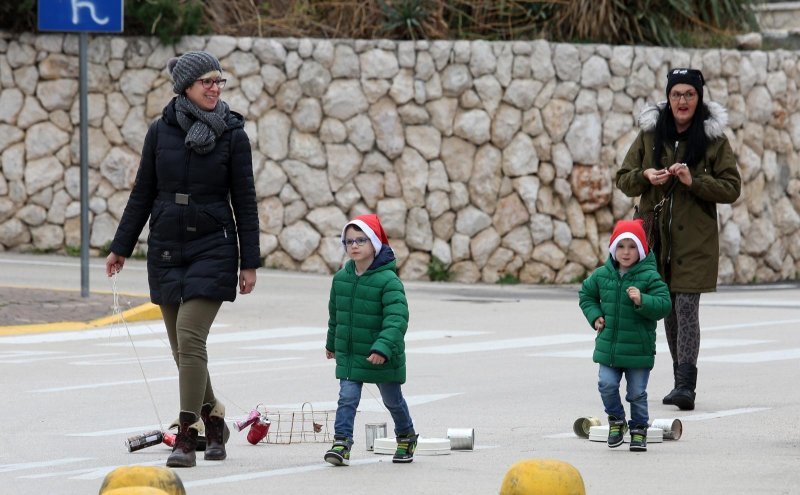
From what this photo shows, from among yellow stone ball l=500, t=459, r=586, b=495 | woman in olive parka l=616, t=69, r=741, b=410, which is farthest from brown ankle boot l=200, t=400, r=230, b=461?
woman in olive parka l=616, t=69, r=741, b=410

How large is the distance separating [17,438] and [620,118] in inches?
519

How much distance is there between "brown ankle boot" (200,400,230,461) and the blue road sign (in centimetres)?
870

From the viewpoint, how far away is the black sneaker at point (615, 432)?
816cm

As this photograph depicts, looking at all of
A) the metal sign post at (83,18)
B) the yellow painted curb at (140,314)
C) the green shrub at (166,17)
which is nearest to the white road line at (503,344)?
the yellow painted curb at (140,314)

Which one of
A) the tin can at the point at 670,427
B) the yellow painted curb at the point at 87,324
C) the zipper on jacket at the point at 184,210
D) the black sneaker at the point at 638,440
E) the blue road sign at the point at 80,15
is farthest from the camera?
the blue road sign at the point at 80,15

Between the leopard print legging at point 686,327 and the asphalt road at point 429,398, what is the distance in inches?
12.5

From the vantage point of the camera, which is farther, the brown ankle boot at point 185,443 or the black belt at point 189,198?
the black belt at point 189,198

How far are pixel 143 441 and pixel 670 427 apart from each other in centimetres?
254

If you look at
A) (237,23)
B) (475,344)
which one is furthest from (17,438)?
(237,23)

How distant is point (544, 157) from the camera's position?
20.4 metres

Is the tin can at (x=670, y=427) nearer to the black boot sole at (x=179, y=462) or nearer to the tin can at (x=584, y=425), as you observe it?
the tin can at (x=584, y=425)

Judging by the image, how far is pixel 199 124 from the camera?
7.94 m

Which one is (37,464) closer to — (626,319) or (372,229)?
(372,229)

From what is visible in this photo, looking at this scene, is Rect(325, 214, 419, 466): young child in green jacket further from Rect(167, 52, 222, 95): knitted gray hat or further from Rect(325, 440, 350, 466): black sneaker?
Rect(167, 52, 222, 95): knitted gray hat
